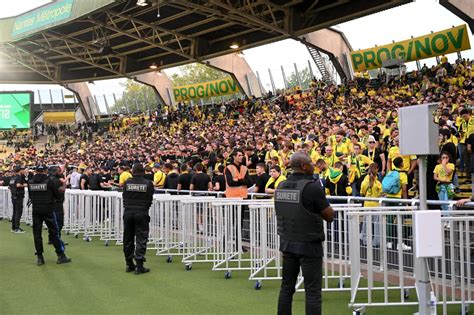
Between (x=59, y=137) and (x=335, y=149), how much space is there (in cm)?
4058

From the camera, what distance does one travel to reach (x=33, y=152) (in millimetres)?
42906

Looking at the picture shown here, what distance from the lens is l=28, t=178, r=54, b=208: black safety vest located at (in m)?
10.7

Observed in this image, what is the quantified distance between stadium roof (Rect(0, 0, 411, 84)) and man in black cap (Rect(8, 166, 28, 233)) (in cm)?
1168

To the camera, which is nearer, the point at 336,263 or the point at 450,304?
the point at 450,304

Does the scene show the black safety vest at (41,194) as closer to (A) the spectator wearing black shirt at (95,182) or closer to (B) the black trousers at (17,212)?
(B) the black trousers at (17,212)

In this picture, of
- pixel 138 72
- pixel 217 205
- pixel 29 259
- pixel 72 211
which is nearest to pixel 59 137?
pixel 138 72

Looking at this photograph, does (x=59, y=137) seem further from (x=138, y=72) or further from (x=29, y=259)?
(x=29, y=259)

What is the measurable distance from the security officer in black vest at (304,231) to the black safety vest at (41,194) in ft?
21.1

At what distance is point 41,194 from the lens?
10758mm

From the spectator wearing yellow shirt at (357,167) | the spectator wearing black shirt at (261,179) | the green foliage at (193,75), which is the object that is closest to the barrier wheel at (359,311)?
the spectator wearing yellow shirt at (357,167)

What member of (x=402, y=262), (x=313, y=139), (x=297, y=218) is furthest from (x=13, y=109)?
(x=297, y=218)

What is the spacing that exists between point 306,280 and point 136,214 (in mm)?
4786

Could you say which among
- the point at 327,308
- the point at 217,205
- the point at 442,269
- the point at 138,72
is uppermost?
the point at 138,72

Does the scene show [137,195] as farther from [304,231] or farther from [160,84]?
[160,84]
